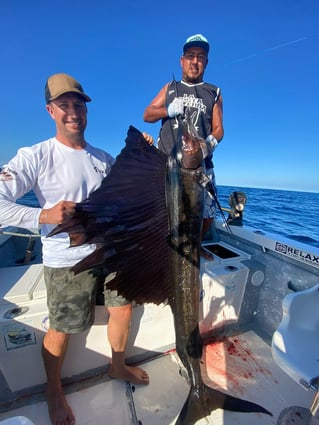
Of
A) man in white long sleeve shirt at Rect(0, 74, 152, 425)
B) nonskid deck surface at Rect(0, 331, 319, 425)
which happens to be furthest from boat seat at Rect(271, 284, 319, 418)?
man in white long sleeve shirt at Rect(0, 74, 152, 425)

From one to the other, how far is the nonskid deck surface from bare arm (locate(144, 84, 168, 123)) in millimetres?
2215

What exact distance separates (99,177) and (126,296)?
0.83 m

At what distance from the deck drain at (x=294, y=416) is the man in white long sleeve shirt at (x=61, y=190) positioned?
1.51m

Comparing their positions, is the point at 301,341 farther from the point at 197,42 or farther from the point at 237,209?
the point at 197,42

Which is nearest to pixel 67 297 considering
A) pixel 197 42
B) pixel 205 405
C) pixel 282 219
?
pixel 205 405

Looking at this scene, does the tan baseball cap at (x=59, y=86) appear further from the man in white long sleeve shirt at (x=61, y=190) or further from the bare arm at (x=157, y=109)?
the bare arm at (x=157, y=109)

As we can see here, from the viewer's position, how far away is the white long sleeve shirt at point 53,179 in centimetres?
138

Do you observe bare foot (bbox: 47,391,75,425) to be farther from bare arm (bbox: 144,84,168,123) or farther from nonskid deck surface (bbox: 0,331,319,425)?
bare arm (bbox: 144,84,168,123)

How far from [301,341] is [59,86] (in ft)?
7.52

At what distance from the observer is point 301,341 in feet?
4.98

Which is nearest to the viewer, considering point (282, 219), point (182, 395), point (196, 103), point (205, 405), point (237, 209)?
point (205, 405)

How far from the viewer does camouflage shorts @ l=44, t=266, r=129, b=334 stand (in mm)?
1545

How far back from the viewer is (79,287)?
1.58 metres

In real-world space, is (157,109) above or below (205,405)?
above
